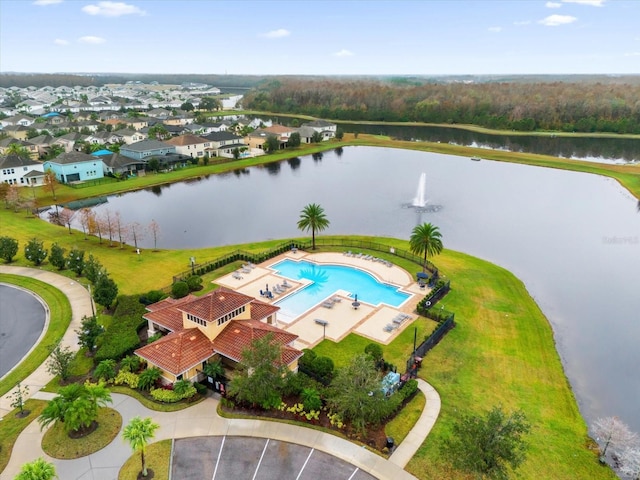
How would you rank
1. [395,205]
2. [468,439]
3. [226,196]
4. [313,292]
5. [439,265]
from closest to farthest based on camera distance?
[468,439] → [313,292] → [439,265] → [395,205] → [226,196]

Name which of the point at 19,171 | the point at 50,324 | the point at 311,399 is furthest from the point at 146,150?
the point at 311,399

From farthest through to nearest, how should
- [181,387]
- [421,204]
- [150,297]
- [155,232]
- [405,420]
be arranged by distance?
[421,204], [155,232], [150,297], [181,387], [405,420]

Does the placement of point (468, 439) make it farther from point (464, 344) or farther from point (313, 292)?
point (313, 292)

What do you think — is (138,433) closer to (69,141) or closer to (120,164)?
(120,164)

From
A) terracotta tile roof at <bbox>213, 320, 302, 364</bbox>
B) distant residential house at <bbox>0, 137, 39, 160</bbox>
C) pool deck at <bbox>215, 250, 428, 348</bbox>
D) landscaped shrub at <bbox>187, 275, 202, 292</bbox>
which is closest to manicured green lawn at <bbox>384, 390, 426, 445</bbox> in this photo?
pool deck at <bbox>215, 250, 428, 348</bbox>

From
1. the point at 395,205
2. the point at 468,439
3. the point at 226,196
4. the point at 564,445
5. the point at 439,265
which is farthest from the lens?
the point at 226,196

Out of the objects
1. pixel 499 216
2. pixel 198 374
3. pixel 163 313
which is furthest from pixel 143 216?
pixel 499 216

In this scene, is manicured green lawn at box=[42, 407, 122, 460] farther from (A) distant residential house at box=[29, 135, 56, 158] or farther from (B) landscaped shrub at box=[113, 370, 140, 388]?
(A) distant residential house at box=[29, 135, 56, 158]

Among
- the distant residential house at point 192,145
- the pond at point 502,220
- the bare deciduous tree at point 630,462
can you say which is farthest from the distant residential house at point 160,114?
the bare deciduous tree at point 630,462
